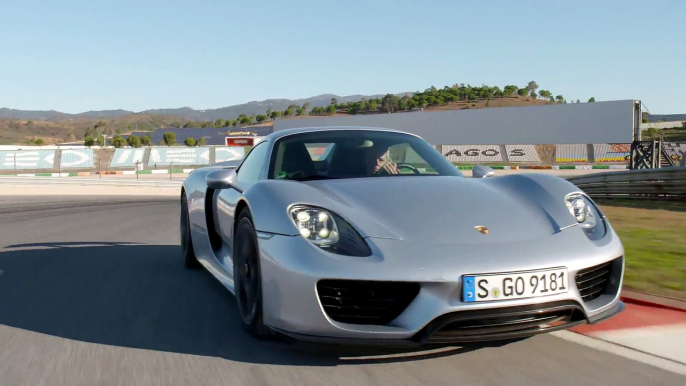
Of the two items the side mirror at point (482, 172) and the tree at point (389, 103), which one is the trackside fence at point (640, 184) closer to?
the side mirror at point (482, 172)

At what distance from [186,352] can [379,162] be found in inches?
66.8

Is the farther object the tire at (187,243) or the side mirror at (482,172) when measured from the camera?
the tire at (187,243)

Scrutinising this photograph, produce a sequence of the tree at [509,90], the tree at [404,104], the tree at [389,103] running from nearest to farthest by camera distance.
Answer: the tree at [404,104] < the tree at [389,103] < the tree at [509,90]

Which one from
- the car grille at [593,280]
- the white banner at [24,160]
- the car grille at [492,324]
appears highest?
the car grille at [593,280]

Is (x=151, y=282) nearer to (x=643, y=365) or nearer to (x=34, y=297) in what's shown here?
(x=34, y=297)

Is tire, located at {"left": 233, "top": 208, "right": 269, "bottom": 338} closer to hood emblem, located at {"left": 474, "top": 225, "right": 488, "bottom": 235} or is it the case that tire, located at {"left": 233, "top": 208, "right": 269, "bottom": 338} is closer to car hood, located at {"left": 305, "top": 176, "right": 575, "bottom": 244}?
car hood, located at {"left": 305, "top": 176, "right": 575, "bottom": 244}

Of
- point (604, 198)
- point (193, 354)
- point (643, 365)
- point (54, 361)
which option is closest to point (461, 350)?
point (643, 365)

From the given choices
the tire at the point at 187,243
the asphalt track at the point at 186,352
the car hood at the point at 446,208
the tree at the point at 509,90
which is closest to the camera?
the asphalt track at the point at 186,352

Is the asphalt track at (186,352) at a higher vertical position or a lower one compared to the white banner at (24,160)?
higher

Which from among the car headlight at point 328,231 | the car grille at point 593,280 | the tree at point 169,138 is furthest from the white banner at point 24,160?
Answer: the tree at point 169,138

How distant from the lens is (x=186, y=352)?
346cm

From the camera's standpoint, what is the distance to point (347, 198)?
3.49 m

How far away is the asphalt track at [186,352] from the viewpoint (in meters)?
3.01

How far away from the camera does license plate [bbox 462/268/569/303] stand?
283 centimetres
